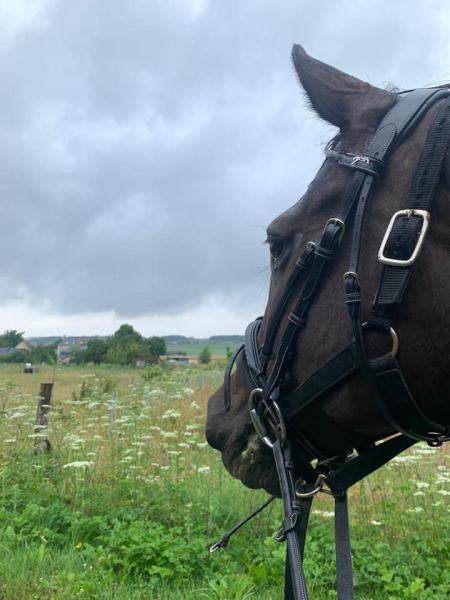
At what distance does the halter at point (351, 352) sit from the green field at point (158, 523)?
1943 mm

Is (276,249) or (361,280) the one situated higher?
(276,249)

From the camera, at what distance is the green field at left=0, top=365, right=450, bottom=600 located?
13.0 feet

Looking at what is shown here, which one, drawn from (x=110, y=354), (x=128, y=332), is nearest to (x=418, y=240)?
(x=110, y=354)

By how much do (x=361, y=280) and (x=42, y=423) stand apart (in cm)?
550

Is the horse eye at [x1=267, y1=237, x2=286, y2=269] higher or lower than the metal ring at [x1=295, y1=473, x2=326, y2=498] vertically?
higher

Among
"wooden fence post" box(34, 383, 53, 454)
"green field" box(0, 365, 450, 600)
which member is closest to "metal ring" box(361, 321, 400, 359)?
"green field" box(0, 365, 450, 600)

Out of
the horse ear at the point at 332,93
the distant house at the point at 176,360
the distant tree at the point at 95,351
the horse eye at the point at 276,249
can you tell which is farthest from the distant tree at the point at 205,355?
the horse ear at the point at 332,93

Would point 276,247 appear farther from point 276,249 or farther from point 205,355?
point 205,355

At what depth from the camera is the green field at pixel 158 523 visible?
13.0 feet

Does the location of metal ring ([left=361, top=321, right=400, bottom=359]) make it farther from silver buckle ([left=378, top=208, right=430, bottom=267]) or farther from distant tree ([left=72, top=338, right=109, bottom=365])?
distant tree ([left=72, top=338, right=109, bottom=365])

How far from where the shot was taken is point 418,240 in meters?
1.53

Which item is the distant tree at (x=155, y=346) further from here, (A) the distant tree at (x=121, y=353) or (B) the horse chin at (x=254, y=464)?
(B) the horse chin at (x=254, y=464)

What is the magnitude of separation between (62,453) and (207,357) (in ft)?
99.2

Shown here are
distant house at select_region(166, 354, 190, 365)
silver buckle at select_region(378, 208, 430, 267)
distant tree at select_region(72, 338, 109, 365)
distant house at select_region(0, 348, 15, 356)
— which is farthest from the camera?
distant tree at select_region(72, 338, 109, 365)
